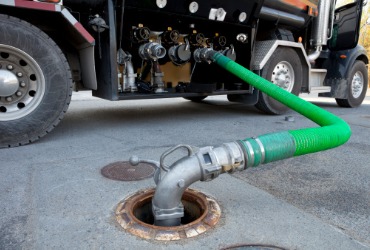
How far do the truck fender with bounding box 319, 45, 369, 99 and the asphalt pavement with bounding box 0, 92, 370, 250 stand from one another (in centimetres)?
322

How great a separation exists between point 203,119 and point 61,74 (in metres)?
2.27

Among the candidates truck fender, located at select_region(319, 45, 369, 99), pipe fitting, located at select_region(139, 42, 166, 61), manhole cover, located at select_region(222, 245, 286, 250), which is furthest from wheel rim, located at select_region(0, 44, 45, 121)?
truck fender, located at select_region(319, 45, 369, 99)

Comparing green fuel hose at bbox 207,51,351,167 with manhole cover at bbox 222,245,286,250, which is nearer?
manhole cover at bbox 222,245,286,250

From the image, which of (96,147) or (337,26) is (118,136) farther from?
(337,26)

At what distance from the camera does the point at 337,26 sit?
6.42 m

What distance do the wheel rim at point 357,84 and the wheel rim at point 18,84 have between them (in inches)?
249

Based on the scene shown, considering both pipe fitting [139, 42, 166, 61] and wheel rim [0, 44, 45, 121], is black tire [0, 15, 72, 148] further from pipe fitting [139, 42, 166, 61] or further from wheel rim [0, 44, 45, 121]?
pipe fitting [139, 42, 166, 61]

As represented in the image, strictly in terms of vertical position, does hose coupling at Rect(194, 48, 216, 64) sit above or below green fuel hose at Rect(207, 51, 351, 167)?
above

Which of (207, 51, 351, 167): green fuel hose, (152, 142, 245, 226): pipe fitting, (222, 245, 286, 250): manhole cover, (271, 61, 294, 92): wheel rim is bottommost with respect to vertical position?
(222, 245, 286, 250): manhole cover

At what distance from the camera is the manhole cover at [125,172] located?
207cm

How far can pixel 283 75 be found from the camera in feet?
16.2

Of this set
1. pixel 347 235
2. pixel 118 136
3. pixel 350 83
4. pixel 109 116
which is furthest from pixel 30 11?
pixel 350 83

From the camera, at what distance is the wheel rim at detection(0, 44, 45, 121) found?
2666 mm

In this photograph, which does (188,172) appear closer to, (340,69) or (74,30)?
(74,30)
